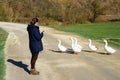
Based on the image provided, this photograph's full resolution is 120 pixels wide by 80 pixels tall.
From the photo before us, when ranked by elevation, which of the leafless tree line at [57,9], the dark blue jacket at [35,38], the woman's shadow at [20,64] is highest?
the dark blue jacket at [35,38]

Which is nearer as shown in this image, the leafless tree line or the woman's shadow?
the woman's shadow

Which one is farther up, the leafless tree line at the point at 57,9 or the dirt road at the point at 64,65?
the dirt road at the point at 64,65

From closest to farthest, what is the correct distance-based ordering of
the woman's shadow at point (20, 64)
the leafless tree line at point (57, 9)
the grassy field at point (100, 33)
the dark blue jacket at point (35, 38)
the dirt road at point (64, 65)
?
the dark blue jacket at point (35, 38)
the dirt road at point (64, 65)
the woman's shadow at point (20, 64)
the grassy field at point (100, 33)
the leafless tree line at point (57, 9)

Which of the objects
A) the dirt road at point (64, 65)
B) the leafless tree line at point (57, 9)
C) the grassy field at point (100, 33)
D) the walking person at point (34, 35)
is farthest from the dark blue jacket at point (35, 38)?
the leafless tree line at point (57, 9)

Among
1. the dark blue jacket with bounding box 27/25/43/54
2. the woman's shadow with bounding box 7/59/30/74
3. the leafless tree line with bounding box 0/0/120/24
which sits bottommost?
the leafless tree line with bounding box 0/0/120/24

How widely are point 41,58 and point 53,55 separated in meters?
1.09

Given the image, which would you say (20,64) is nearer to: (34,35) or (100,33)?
(34,35)

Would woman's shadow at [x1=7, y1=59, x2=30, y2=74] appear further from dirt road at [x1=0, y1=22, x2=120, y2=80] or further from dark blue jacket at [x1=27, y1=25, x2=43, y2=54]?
dark blue jacket at [x1=27, y1=25, x2=43, y2=54]

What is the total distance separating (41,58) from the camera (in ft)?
59.1

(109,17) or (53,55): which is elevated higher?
(53,55)

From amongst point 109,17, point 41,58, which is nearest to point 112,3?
point 109,17

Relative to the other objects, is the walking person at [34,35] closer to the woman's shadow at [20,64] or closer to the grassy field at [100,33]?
the woman's shadow at [20,64]

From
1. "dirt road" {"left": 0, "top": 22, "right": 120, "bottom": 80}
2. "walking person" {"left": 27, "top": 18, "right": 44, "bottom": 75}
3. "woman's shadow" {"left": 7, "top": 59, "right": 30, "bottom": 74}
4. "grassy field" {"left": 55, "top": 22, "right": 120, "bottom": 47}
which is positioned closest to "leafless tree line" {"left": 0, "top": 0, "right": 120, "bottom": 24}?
"grassy field" {"left": 55, "top": 22, "right": 120, "bottom": 47}

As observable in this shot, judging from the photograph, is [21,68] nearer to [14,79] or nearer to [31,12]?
[14,79]
